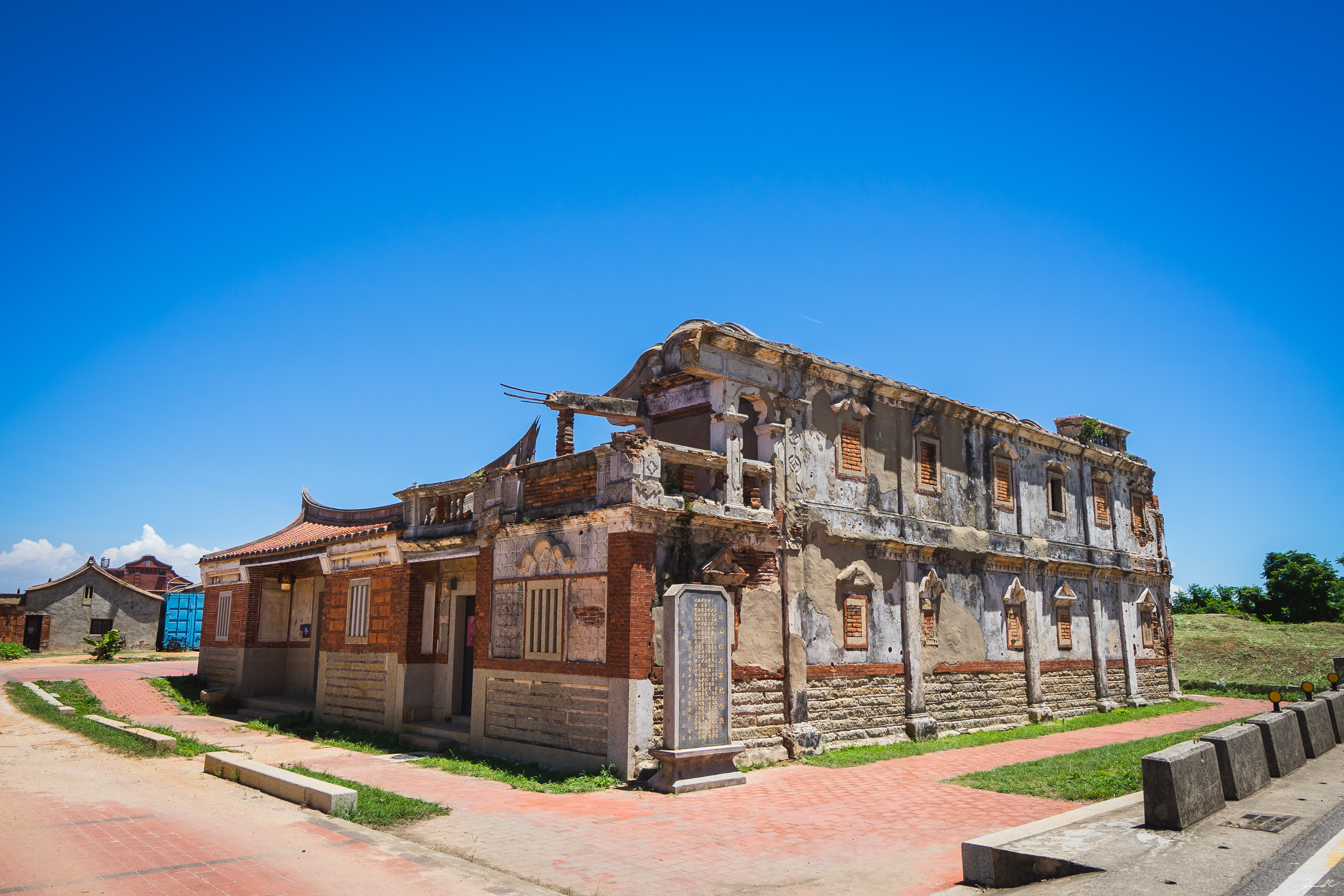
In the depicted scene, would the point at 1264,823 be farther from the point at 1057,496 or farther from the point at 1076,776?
the point at 1057,496

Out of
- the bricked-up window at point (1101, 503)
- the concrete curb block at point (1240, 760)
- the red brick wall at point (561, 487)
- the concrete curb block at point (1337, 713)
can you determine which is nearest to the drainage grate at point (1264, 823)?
the concrete curb block at point (1240, 760)

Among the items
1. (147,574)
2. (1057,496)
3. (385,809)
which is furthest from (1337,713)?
(147,574)

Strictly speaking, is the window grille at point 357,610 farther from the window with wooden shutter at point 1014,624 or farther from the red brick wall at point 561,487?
the window with wooden shutter at point 1014,624

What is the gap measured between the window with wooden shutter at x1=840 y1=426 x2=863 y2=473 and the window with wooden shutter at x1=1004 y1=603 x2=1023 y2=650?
19.0 ft

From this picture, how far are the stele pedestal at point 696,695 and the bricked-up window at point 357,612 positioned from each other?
8657 millimetres

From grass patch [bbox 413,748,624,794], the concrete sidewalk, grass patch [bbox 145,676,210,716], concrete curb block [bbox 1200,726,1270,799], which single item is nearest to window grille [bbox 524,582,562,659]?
grass patch [bbox 413,748,624,794]

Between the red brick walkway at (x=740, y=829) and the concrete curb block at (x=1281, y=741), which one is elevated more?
the concrete curb block at (x=1281, y=741)

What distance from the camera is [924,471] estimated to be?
58.0ft

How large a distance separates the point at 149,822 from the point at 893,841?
7820 millimetres

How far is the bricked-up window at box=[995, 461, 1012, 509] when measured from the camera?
766 inches

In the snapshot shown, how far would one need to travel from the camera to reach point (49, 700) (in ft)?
65.2

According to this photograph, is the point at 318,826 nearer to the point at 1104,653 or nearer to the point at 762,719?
the point at 762,719

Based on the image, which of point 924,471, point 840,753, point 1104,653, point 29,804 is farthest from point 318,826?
point 1104,653

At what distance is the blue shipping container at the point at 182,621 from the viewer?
41.0 metres
